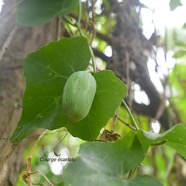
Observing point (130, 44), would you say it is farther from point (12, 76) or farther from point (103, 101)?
point (103, 101)

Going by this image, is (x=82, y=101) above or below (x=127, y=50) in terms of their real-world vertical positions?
above

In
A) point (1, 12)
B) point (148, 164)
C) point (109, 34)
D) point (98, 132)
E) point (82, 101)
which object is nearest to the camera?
point (82, 101)

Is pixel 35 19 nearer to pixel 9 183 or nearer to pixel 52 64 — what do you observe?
pixel 52 64

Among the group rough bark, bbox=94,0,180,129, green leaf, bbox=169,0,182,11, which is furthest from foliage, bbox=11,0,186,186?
rough bark, bbox=94,0,180,129

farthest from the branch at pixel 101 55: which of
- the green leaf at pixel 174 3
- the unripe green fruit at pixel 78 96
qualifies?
the unripe green fruit at pixel 78 96

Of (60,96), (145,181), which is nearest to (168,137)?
(145,181)

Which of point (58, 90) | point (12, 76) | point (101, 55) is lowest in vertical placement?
point (101, 55)

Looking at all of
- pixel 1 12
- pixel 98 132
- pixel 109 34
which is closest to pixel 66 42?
pixel 98 132
